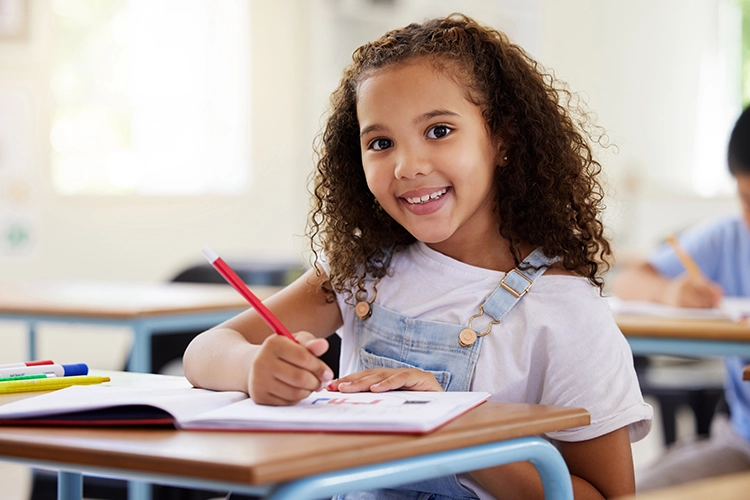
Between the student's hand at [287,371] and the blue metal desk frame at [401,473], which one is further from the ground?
the student's hand at [287,371]

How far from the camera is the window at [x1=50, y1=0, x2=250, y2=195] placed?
175 inches

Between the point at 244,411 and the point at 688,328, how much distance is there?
121 cm

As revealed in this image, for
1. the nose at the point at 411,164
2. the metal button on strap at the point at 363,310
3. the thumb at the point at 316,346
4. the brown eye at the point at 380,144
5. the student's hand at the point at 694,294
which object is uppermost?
the brown eye at the point at 380,144

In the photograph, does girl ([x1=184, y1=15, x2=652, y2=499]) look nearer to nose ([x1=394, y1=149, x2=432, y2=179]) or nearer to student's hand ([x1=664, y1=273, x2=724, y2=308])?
nose ([x1=394, y1=149, x2=432, y2=179])

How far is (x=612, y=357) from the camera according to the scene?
3.73 ft

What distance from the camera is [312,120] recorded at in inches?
207

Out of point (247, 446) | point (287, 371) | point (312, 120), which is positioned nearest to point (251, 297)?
point (287, 371)

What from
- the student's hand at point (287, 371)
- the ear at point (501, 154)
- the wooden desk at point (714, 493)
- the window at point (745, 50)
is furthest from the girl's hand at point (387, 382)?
the window at point (745, 50)

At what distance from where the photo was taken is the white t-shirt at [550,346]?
3.61ft

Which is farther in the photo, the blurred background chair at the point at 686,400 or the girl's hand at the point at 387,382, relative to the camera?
the blurred background chair at the point at 686,400

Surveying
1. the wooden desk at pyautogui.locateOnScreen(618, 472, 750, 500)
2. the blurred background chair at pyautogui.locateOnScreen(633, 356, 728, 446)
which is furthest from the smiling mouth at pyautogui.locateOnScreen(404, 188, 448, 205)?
the blurred background chair at pyautogui.locateOnScreen(633, 356, 728, 446)

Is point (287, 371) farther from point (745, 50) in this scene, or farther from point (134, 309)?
point (745, 50)

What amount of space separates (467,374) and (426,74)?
15.0 inches

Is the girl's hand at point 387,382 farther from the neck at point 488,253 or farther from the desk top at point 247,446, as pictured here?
the neck at point 488,253
